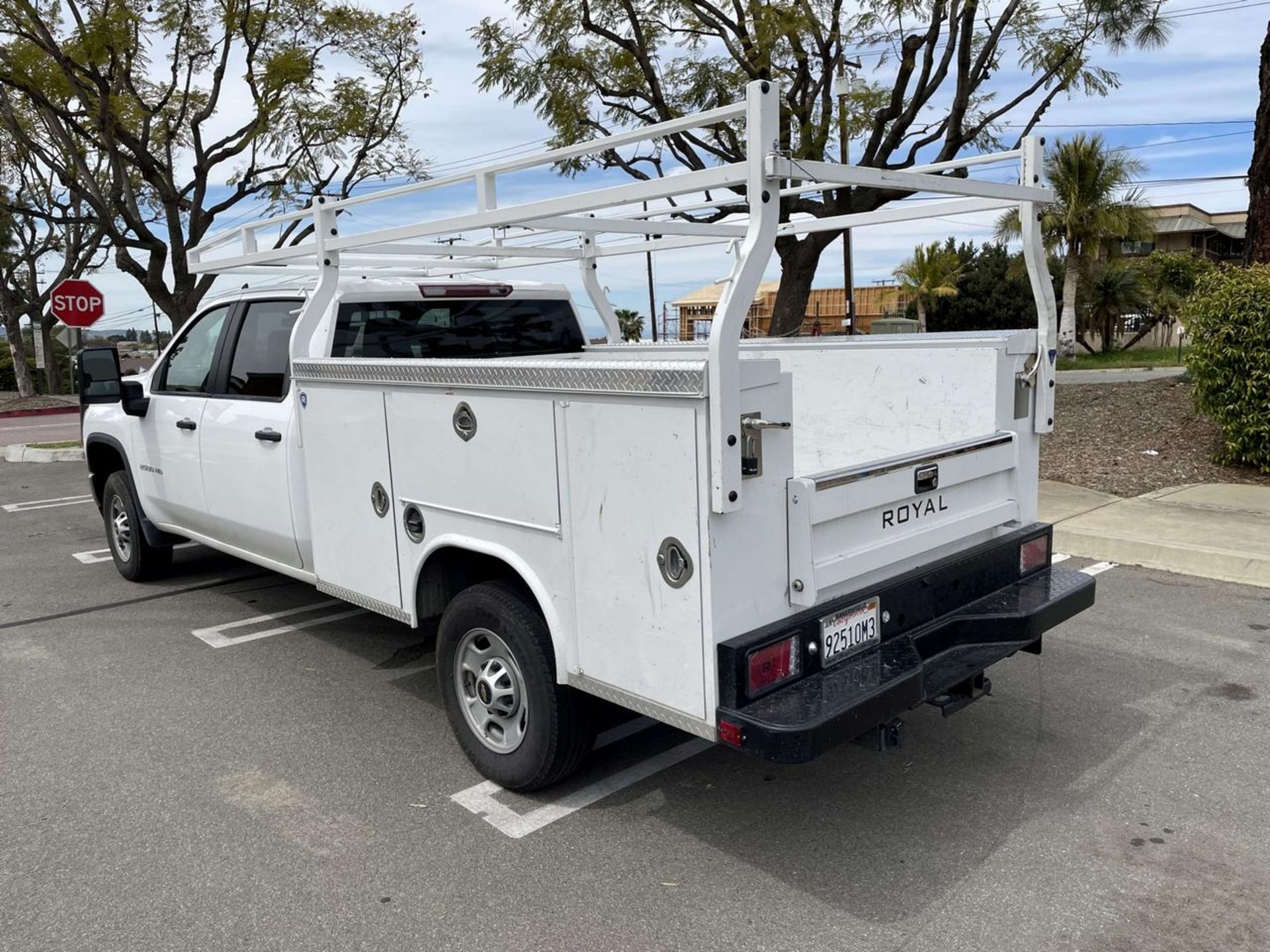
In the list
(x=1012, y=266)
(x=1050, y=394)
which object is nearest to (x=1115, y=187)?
(x=1012, y=266)

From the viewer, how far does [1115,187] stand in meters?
35.9

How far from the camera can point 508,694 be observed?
3.84m

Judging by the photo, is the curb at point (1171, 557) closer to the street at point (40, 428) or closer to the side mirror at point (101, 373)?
the side mirror at point (101, 373)

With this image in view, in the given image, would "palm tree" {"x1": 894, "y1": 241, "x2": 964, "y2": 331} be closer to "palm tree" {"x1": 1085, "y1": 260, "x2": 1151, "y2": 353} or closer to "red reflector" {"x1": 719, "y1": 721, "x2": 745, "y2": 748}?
"palm tree" {"x1": 1085, "y1": 260, "x2": 1151, "y2": 353}

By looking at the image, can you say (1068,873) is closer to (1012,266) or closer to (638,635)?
(638,635)

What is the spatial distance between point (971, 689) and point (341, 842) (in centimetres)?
233

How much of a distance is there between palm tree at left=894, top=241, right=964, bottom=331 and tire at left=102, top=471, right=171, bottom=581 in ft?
136

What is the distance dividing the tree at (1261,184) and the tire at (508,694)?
33.6ft

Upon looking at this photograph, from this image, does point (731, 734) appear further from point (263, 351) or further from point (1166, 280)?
point (1166, 280)

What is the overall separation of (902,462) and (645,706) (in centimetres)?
126

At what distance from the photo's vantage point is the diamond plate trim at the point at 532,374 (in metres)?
2.98

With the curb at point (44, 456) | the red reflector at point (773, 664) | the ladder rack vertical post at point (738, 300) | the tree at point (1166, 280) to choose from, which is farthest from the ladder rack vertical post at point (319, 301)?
the tree at point (1166, 280)

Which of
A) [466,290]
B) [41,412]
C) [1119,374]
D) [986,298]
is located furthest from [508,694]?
[986,298]

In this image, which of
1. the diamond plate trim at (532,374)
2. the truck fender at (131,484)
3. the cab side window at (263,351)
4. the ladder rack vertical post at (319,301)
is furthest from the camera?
the truck fender at (131,484)
